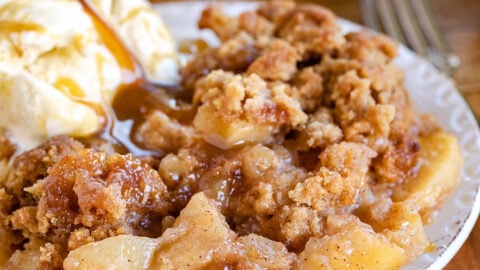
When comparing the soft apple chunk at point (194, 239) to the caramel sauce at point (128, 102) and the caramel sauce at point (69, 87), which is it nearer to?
the caramel sauce at point (128, 102)

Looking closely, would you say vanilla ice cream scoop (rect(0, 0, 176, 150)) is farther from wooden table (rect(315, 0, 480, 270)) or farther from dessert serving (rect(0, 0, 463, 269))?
wooden table (rect(315, 0, 480, 270))

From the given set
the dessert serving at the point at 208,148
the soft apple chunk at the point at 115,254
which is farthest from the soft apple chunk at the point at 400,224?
the soft apple chunk at the point at 115,254

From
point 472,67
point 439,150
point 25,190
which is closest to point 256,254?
point 25,190

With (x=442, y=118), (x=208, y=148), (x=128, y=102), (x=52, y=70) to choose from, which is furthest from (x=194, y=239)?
(x=442, y=118)

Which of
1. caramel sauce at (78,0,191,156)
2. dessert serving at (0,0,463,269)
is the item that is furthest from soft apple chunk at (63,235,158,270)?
caramel sauce at (78,0,191,156)

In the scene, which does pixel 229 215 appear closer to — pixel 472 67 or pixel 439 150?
pixel 439 150

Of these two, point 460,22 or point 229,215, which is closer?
point 229,215
